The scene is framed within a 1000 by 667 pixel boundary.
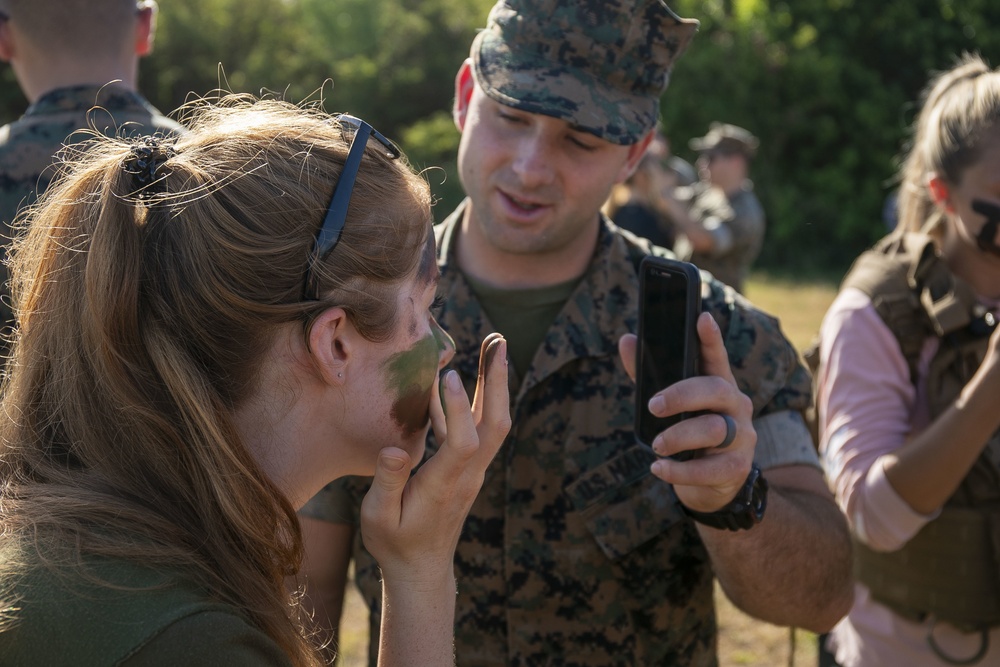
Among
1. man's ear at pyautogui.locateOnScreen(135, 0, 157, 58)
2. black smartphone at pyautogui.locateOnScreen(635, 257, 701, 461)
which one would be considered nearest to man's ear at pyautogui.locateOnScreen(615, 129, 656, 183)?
black smartphone at pyautogui.locateOnScreen(635, 257, 701, 461)

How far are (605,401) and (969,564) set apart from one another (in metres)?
1.14

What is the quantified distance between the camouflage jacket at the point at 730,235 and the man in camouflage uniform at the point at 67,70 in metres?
5.55

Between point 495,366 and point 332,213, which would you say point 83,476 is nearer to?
point 332,213

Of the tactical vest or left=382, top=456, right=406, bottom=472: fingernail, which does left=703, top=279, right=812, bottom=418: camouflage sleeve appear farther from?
left=382, top=456, right=406, bottom=472: fingernail

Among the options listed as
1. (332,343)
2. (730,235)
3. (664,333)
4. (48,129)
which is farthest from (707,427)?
(730,235)

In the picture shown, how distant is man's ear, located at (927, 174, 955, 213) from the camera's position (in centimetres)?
280

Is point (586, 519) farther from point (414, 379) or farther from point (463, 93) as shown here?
point (463, 93)

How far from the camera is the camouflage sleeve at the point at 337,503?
2428 millimetres

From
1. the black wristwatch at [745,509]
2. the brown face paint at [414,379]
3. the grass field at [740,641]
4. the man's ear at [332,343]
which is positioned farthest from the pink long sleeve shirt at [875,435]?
the grass field at [740,641]

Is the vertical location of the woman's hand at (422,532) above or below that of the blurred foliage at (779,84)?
above

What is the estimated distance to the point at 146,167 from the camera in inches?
63.8

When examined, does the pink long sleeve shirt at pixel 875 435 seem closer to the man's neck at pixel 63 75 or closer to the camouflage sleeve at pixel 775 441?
the camouflage sleeve at pixel 775 441

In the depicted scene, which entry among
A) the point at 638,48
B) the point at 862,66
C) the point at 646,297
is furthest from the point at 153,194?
the point at 862,66

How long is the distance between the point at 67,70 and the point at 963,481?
3050 millimetres
